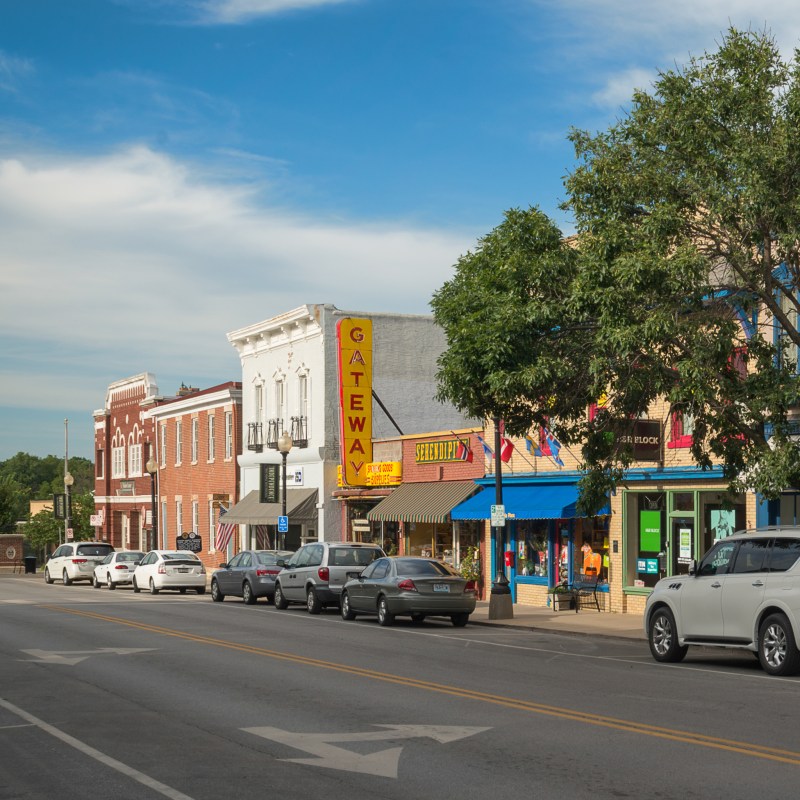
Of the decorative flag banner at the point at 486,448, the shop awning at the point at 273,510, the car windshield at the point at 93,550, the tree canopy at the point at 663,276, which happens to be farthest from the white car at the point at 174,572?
the tree canopy at the point at 663,276

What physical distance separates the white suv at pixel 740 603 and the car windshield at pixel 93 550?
33.6 m

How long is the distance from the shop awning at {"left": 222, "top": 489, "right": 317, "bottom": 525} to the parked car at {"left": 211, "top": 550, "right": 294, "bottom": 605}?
8157 mm

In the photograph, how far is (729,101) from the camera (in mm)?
18703

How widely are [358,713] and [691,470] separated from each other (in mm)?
15779

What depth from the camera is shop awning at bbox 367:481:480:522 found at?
114 feet

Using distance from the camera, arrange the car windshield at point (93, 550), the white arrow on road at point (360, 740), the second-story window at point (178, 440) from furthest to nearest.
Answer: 1. the second-story window at point (178, 440)
2. the car windshield at point (93, 550)
3. the white arrow on road at point (360, 740)

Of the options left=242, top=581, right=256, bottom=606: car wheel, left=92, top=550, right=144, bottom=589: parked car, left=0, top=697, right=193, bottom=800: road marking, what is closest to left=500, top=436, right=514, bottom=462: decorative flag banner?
left=242, top=581, right=256, bottom=606: car wheel

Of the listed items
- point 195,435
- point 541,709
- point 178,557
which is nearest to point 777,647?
point 541,709

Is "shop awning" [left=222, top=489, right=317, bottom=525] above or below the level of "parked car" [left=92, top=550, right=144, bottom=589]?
above

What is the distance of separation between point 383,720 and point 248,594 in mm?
22164

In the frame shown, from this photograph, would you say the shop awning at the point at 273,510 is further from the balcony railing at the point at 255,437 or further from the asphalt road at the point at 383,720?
the asphalt road at the point at 383,720

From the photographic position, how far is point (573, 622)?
26562 millimetres

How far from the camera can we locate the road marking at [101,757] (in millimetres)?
8906

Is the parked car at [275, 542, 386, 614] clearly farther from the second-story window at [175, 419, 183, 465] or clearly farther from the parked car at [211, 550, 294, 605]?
the second-story window at [175, 419, 183, 465]
